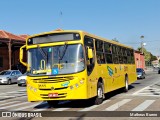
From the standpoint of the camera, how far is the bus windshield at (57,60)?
12555mm

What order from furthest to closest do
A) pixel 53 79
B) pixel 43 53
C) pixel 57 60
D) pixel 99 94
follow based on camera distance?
pixel 99 94, pixel 43 53, pixel 57 60, pixel 53 79

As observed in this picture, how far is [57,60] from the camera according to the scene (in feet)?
41.6

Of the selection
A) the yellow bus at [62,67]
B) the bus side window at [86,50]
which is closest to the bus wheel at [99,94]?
the yellow bus at [62,67]

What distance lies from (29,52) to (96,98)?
3.21 metres

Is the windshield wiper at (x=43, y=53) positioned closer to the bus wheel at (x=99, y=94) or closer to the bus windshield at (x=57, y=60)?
the bus windshield at (x=57, y=60)

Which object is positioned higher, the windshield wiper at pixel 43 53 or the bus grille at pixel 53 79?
the windshield wiper at pixel 43 53

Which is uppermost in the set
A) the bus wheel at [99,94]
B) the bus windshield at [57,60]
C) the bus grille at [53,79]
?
the bus windshield at [57,60]

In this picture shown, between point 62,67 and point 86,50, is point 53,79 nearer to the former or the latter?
point 62,67

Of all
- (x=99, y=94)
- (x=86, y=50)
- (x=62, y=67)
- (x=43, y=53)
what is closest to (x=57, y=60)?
(x=62, y=67)

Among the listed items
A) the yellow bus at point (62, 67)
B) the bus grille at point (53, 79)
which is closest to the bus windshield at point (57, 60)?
the yellow bus at point (62, 67)

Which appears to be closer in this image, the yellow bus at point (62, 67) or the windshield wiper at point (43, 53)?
Answer: the yellow bus at point (62, 67)

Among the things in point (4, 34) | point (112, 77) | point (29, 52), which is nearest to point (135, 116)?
point (29, 52)

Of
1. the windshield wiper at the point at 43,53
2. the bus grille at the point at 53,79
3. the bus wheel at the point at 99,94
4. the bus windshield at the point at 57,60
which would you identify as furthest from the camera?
the bus wheel at the point at 99,94

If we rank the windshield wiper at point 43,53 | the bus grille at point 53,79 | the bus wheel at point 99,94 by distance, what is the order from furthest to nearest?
the bus wheel at point 99,94 < the windshield wiper at point 43,53 < the bus grille at point 53,79
